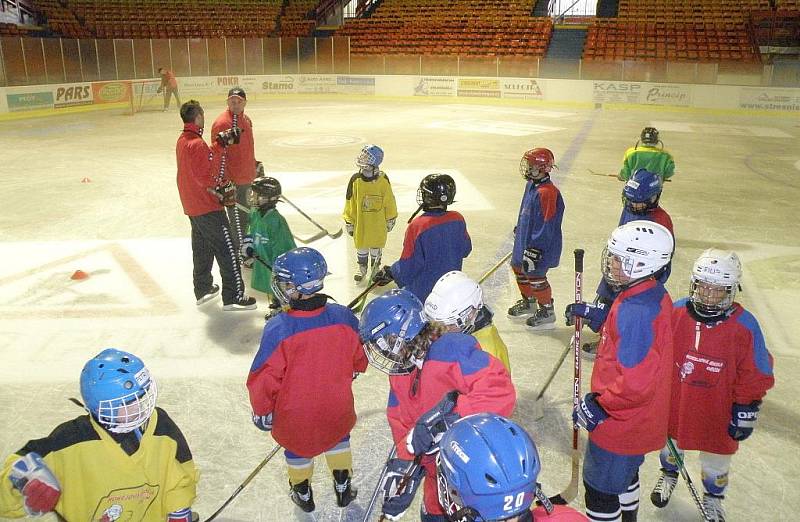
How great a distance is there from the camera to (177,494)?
2209 mm

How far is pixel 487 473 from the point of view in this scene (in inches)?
57.7

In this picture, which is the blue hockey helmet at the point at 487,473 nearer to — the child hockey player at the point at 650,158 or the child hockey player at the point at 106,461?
the child hockey player at the point at 106,461

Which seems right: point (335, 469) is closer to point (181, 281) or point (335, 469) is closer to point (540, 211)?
point (540, 211)

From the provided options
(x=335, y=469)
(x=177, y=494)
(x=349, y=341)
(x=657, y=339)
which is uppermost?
(x=657, y=339)

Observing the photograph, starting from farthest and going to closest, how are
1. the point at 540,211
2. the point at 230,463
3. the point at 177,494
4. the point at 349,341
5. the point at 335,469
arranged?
the point at 540,211 < the point at 230,463 < the point at 335,469 < the point at 349,341 < the point at 177,494

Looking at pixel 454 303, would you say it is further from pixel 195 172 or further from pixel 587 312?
pixel 195 172

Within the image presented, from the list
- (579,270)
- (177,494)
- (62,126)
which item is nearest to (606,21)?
(62,126)

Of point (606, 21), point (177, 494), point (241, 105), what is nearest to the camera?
point (177, 494)

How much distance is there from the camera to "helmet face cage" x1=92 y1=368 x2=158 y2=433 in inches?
80.0

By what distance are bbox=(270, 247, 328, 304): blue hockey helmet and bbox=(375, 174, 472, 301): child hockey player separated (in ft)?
3.88

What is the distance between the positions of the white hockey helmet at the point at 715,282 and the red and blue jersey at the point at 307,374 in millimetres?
1484

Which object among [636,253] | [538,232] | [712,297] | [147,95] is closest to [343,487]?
[636,253]

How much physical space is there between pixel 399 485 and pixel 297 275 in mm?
1146

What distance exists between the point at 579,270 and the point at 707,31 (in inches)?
913
